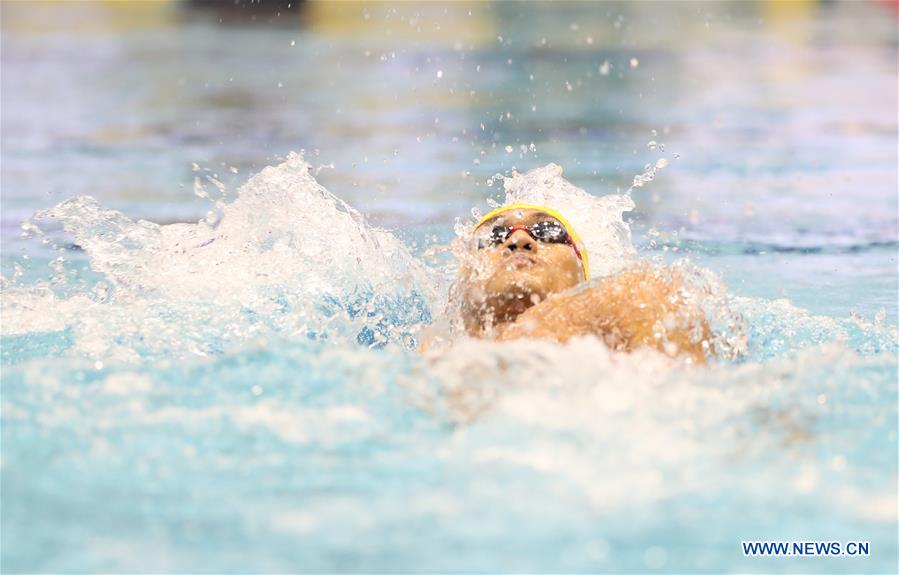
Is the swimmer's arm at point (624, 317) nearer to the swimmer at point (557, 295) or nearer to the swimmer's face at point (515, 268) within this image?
the swimmer at point (557, 295)

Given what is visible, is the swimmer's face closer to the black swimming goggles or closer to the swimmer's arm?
the black swimming goggles

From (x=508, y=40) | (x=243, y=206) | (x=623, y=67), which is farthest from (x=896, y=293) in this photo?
(x=508, y=40)

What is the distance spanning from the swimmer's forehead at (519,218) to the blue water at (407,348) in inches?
23.2

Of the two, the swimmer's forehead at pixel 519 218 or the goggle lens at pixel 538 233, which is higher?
the swimmer's forehead at pixel 519 218

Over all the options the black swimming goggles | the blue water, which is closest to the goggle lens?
the black swimming goggles

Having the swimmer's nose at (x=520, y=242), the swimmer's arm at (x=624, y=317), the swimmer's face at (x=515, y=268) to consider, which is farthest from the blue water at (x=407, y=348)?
the swimmer's nose at (x=520, y=242)

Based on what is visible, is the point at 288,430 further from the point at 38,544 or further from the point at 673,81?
the point at 673,81

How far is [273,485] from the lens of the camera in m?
2.81

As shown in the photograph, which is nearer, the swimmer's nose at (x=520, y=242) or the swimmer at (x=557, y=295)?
the swimmer at (x=557, y=295)

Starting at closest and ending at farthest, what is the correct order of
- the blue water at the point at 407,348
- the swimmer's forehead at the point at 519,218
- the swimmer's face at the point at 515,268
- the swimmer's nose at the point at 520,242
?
the blue water at the point at 407,348 → the swimmer's face at the point at 515,268 → the swimmer's nose at the point at 520,242 → the swimmer's forehead at the point at 519,218

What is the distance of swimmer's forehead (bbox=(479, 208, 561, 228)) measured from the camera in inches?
173

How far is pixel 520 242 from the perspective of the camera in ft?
14.1

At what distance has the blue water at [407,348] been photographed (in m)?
A: 2.61

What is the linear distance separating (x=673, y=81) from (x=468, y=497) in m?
10.8
